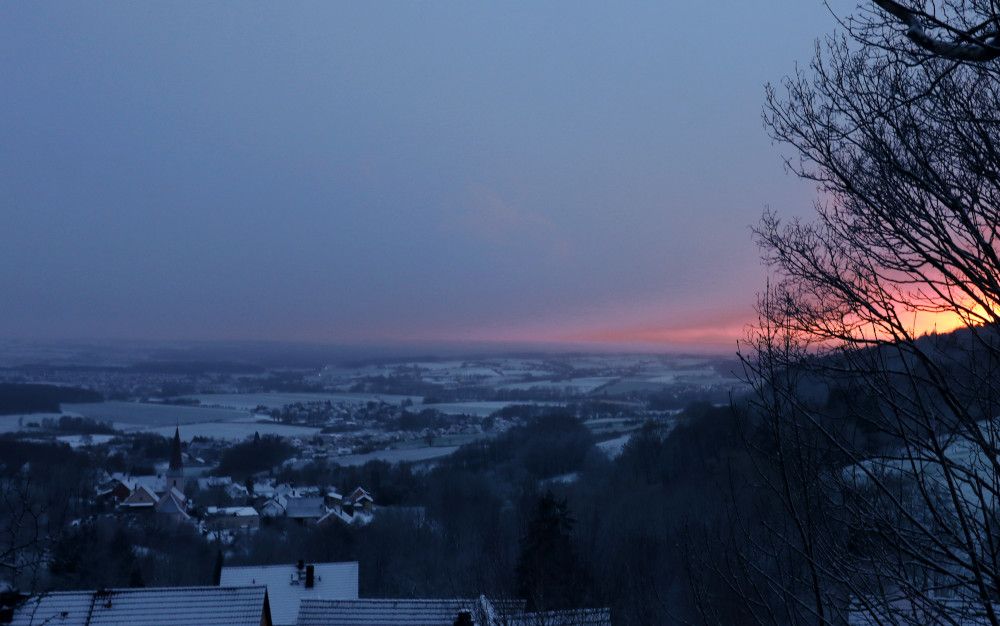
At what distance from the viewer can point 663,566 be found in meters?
16.2

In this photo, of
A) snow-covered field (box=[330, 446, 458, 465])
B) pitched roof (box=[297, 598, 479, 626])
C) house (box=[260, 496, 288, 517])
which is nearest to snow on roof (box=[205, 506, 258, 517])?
house (box=[260, 496, 288, 517])

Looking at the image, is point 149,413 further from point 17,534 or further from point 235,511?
point 17,534

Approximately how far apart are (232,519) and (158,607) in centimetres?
2145

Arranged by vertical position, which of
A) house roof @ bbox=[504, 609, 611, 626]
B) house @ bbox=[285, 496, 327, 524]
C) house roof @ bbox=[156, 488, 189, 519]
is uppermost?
house roof @ bbox=[504, 609, 611, 626]

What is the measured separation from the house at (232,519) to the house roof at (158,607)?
20050 mm

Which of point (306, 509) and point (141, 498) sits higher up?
point (141, 498)

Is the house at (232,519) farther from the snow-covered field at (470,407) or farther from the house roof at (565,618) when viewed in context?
the snow-covered field at (470,407)

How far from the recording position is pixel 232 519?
30438 mm

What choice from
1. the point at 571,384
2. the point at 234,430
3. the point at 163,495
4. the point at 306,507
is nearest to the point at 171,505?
the point at 163,495

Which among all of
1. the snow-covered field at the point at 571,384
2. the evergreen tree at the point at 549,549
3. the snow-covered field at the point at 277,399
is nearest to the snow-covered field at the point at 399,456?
the snow-covered field at the point at 277,399

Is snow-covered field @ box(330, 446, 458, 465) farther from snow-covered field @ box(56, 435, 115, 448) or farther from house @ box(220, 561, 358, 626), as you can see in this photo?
house @ box(220, 561, 358, 626)

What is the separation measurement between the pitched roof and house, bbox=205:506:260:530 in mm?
20527

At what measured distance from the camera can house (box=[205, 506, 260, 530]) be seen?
29859mm

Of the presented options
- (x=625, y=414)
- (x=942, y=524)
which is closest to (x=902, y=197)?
(x=942, y=524)
